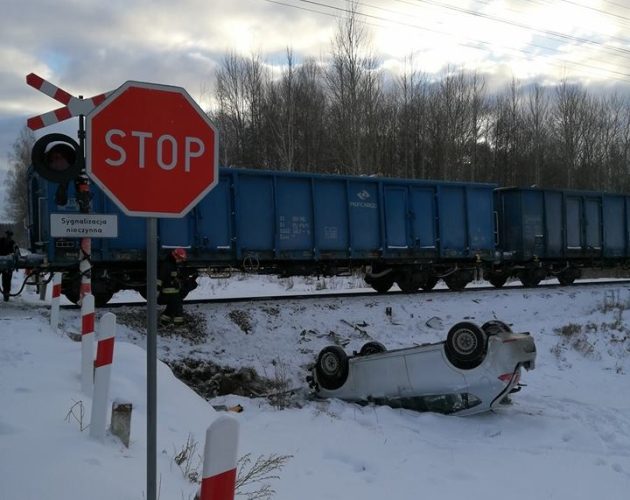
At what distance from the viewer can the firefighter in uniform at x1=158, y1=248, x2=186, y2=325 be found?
10.4m

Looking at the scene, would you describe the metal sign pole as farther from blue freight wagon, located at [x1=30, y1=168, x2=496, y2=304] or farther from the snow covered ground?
blue freight wagon, located at [x1=30, y1=168, x2=496, y2=304]

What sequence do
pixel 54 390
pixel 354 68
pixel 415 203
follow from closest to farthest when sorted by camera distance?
pixel 54 390
pixel 415 203
pixel 354 68

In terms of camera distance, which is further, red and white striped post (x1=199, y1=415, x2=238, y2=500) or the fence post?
the fence post

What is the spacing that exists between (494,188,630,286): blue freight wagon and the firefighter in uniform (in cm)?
1112

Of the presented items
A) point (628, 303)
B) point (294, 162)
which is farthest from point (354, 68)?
point (628, 303)

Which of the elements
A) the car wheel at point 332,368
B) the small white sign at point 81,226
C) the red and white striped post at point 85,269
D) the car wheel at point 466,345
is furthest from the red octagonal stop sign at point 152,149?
the car wheel at point 332,368

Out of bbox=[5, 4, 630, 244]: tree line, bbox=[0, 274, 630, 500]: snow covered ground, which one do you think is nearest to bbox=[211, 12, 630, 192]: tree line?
bbox=[5, 4, 630, 244]: tree line

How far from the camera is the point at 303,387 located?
10.0m

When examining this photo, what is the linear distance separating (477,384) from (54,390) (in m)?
5.06

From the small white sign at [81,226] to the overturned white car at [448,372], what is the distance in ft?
14.4

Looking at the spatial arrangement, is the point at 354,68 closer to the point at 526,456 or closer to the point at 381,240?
the point at 381,240

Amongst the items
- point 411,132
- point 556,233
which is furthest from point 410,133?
point 556,233

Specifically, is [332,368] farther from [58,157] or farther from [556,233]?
[556,233]

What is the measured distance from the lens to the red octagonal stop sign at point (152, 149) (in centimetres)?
268
